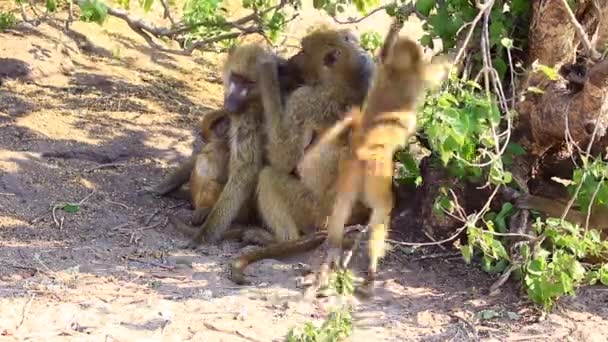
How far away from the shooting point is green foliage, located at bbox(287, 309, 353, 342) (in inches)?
165

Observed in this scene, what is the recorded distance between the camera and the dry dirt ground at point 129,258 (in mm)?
4477

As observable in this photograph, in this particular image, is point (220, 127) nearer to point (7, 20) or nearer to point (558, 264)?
point (7, 20)

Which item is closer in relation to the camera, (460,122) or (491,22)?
(460,122)

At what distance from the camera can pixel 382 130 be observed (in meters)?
4.70

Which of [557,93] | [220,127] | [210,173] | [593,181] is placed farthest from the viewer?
[220,127]

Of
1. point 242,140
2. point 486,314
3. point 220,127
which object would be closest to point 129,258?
point 242,140

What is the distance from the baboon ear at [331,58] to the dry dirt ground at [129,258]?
3.36 feet

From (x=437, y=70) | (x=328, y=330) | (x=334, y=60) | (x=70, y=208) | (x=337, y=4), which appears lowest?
(x=328, y=330)

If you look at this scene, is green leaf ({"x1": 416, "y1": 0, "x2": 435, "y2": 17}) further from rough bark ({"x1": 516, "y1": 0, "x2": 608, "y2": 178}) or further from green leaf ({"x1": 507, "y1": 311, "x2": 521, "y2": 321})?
green leaf ({"x1": 507, "y1": 311, "x2": 521, "y2": 321})

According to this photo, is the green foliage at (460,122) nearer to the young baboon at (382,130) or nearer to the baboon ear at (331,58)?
the young baboon at (382,130)

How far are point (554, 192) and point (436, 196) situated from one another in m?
0.65

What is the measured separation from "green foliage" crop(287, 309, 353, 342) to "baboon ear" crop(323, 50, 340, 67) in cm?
178

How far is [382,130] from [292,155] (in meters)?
1.04

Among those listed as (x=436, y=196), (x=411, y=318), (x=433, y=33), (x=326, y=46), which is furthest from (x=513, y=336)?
(x=326, y=46)
